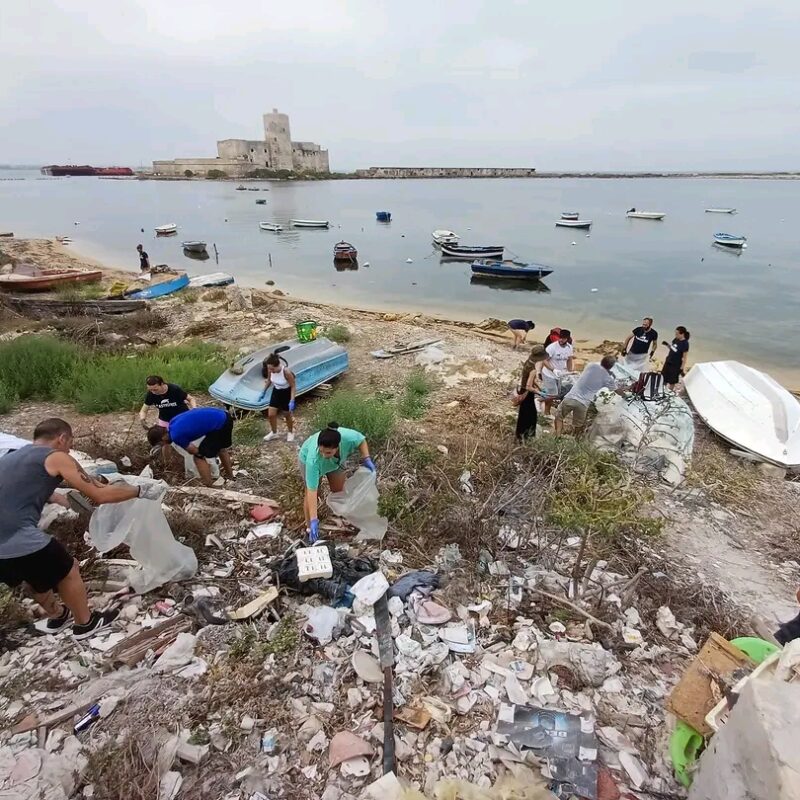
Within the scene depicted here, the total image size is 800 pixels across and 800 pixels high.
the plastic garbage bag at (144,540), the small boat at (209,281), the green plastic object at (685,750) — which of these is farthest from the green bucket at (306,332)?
the green plastic object at (685,750)

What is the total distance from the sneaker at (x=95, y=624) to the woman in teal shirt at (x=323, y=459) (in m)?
1.50

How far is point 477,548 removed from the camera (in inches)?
165

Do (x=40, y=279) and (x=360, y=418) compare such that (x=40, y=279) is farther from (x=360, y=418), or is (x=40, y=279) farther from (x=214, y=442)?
(x=360, y=418)

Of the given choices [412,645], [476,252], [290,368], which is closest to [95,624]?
[412,645]

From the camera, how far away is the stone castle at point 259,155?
381 feet

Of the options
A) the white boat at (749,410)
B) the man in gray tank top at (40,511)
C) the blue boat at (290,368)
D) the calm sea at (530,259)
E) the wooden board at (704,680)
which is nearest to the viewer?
the wooden board at (704,680)

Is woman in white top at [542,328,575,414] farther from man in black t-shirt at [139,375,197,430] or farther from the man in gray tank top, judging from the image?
the man in gray tank top

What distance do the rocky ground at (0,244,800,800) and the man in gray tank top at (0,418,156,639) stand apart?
0.38 m

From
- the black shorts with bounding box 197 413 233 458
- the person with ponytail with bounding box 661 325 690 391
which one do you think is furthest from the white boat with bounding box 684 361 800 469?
the black shorts with bounding box 197 413 233 458

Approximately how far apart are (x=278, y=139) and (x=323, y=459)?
134 meters

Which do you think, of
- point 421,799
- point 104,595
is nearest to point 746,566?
point 421,799

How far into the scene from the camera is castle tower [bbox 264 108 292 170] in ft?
379

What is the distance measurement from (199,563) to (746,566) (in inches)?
194

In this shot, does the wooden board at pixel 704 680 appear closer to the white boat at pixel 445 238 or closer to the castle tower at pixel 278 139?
the white boat at pixel 445 238
